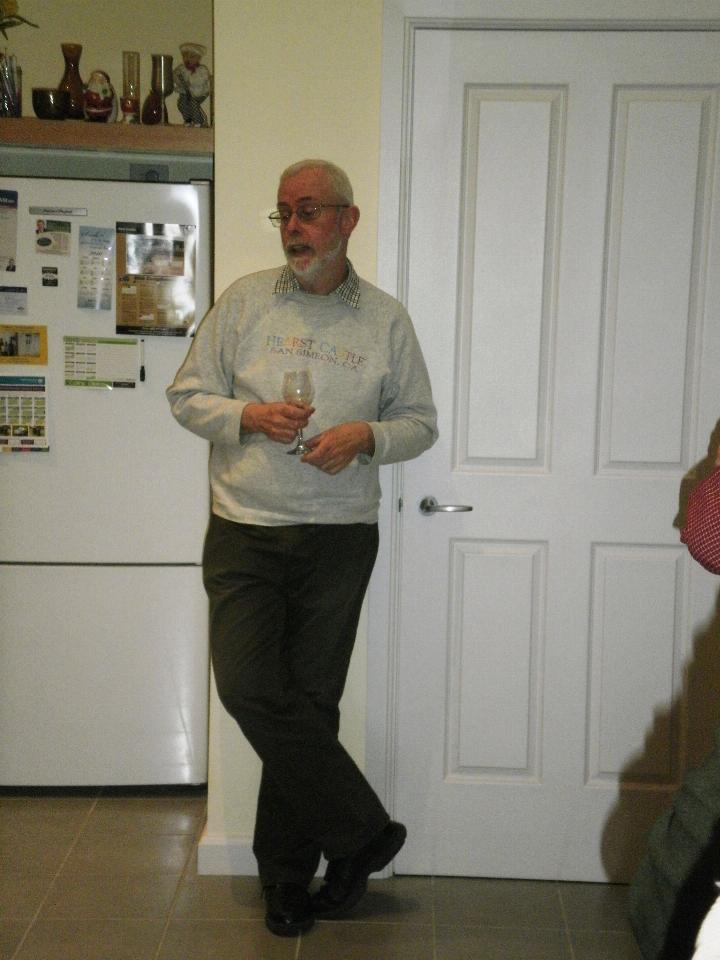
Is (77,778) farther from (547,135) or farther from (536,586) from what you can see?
(547,135)

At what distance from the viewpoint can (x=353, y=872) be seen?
2408 millimetres

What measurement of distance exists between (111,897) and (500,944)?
0.97m

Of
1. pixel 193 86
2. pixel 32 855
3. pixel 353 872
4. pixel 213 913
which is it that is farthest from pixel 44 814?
pixel 193 86

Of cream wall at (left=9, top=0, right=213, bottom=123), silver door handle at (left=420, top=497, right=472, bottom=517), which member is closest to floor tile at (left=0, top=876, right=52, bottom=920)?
silver door handle at (left=420, top=497, right=472, bottom=517)

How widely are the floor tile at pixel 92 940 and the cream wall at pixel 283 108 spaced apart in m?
1.56

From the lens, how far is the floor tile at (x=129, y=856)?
2700mm

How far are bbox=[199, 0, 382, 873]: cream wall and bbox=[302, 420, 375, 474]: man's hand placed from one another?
499 millimetres

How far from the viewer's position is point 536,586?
2654 mm

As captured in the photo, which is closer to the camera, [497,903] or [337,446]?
[337,446]

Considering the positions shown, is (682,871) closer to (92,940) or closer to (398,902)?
(398,902)

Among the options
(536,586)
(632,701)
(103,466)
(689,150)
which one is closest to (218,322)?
(103,466)

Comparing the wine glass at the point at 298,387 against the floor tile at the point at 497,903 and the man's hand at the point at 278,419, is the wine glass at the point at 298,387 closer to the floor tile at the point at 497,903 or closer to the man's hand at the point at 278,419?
the man's hand at the point at 278,419

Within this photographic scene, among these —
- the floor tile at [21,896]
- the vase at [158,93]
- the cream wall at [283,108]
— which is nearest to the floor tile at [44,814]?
the floor tile at [21,896]

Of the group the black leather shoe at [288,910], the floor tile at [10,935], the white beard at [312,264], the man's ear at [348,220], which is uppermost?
the man's ear at [348,220]
